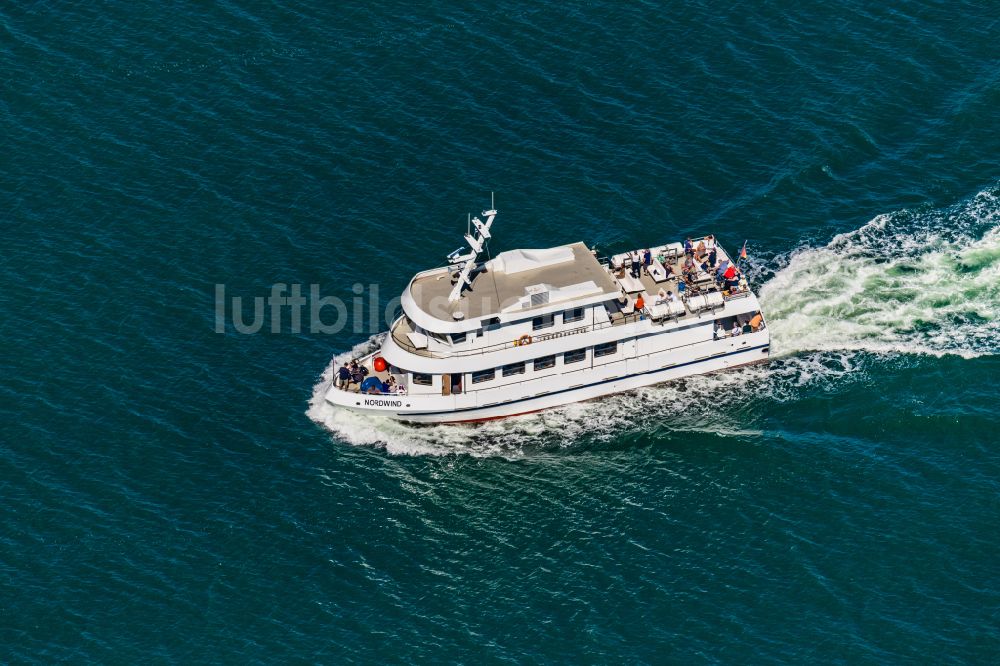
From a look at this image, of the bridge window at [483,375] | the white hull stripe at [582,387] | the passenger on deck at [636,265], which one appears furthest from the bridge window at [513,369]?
the passenger on deck at [636,265]

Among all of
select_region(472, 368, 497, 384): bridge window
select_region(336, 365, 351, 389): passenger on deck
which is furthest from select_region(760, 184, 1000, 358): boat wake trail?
select_region(336, 365, 351, 389): passenger on deck

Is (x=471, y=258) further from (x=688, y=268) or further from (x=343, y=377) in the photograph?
(x=688, y=268)

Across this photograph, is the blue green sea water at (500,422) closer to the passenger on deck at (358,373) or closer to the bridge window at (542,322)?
the passenger on deck at (358,373)

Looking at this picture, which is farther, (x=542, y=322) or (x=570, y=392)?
(x=570, y=392)

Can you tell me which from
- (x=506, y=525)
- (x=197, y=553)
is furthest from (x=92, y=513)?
(x=506, y=525)

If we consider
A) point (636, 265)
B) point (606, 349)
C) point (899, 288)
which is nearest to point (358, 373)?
point (606, 349)

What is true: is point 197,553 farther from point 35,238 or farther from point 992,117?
point 992,117
